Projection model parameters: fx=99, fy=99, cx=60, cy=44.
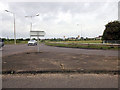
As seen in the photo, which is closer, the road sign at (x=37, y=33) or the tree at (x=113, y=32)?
the road sign at (x=37, y=33)

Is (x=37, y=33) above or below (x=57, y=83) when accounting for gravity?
above

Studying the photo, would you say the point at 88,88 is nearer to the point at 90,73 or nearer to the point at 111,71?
the point at 90,73

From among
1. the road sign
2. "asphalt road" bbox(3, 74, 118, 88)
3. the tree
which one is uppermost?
the tree

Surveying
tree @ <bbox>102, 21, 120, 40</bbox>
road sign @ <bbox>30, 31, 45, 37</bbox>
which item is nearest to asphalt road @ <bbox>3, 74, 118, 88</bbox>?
road sign @ <bbox>30, 31, 45, 37</bbox>

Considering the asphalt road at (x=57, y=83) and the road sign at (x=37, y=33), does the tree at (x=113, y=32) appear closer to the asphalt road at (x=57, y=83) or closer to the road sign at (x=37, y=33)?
the road sign at (x=37, y=33)

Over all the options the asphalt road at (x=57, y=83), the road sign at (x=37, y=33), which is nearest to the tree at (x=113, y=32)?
the road sign at (x=37, y=33)

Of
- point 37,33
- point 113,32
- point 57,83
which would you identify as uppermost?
point 113,32

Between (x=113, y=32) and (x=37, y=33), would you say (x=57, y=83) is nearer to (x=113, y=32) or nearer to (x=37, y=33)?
(x=37, y=33)

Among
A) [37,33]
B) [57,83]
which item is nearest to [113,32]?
[37,33]

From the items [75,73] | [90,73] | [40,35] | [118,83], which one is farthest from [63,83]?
[40,35]

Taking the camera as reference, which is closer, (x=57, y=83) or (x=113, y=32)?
(x=57, y=83)

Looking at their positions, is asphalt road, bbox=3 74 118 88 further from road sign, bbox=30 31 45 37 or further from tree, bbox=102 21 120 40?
tree, bbox=102 21 120 40

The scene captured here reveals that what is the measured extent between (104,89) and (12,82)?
10.6 feet

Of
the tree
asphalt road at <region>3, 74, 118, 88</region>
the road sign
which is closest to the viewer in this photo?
asphalt road at <region>3, 74, 118, 88</region>
